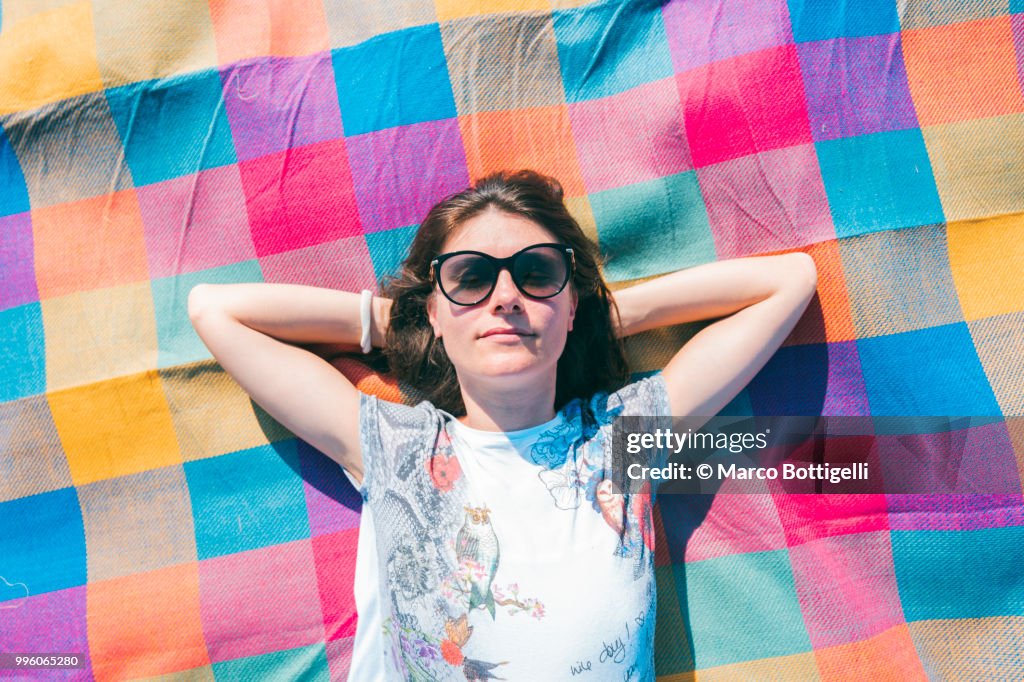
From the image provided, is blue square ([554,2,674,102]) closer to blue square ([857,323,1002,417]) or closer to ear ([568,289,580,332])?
ear ([568,289,580,332])

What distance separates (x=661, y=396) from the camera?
2.21m

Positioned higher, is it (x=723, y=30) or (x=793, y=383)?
(x=723, y=30)

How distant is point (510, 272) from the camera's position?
80.5 inches

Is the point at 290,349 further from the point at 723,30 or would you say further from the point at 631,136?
the point at 723,30

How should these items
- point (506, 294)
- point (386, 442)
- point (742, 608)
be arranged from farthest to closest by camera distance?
1. point (742, 608)
2. point (386, 442)
3. point (506, 294)

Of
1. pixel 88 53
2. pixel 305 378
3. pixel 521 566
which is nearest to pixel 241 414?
pixel 305 378

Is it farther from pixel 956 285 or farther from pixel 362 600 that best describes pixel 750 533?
pixel 362 600

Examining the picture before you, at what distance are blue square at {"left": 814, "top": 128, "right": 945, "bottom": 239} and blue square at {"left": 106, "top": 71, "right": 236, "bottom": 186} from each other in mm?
2101

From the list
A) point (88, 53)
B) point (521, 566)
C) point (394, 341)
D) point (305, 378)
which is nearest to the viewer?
point (521, 566)

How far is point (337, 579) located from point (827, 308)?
1.89m

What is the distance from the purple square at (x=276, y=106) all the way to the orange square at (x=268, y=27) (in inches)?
2.2

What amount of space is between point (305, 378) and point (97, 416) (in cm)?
87

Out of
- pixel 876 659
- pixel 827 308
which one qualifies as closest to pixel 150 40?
pixel 827 308

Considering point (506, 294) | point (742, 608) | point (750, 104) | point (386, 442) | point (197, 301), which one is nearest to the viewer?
point (506, 294)
